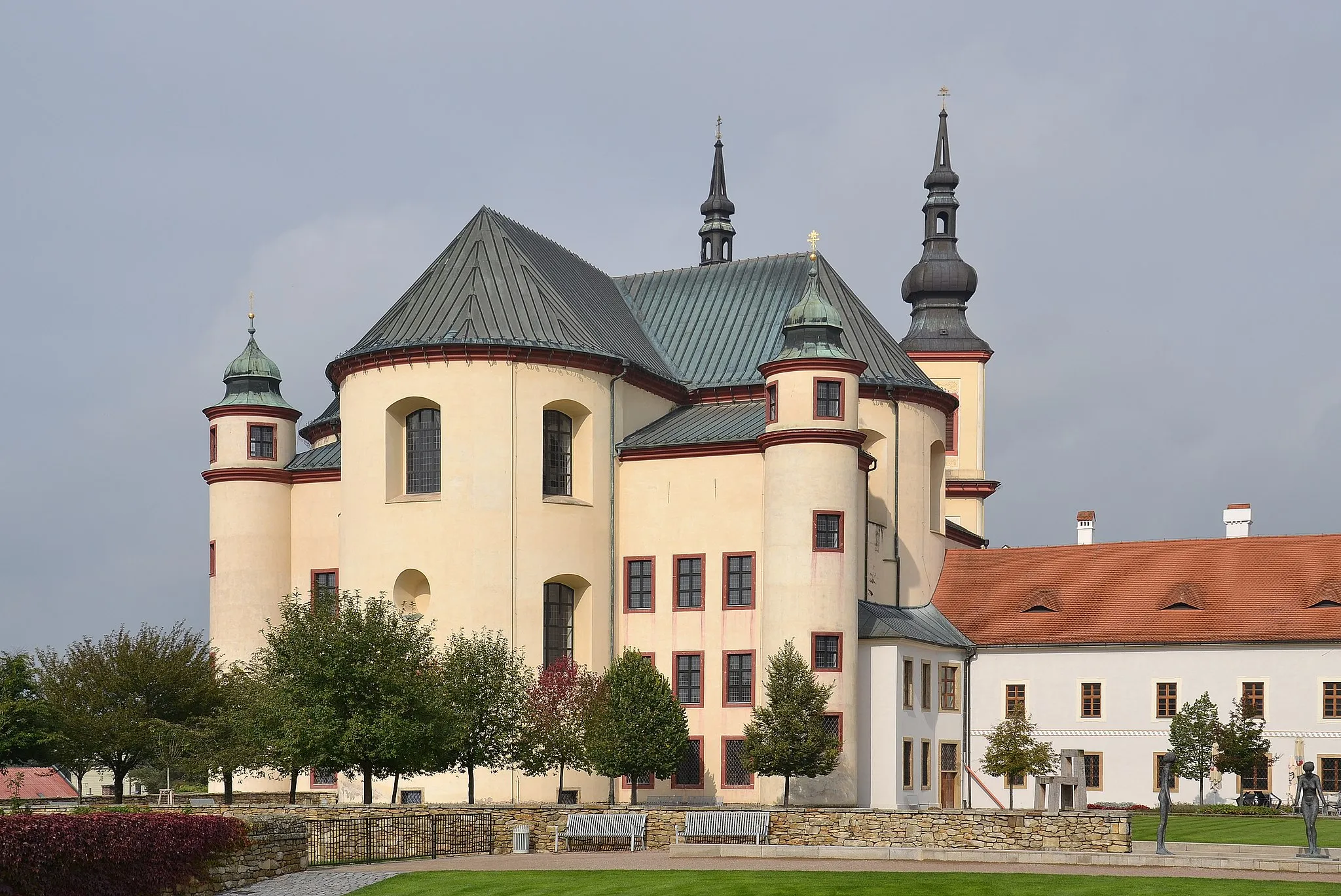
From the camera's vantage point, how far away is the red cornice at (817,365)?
51.7m

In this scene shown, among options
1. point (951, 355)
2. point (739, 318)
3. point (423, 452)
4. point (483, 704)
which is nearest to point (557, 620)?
point (423, 452)

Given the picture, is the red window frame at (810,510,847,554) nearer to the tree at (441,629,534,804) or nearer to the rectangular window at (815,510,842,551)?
the rectangular window at (815,510,842,551)

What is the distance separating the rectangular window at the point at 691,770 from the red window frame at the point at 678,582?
384 cm

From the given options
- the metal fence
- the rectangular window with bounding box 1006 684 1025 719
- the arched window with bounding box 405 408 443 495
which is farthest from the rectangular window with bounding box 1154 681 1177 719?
the metal fence

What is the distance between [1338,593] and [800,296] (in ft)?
64.4

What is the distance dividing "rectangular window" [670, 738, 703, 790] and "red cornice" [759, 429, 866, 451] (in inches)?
354

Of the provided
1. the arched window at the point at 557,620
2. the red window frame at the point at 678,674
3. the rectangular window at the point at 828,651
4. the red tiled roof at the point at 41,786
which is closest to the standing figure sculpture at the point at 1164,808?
the rectangular window at the point at 828,651

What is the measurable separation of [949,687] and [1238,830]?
16.0 m

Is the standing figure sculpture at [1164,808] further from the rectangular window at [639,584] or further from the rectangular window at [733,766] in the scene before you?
the rectangular window at [639,584]

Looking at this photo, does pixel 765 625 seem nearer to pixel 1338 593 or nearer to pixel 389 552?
pixel 389 552

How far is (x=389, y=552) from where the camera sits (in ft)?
174

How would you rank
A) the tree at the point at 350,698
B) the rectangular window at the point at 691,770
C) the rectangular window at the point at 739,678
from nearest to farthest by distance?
the tree at the point at 350,698 → the rectangular window at the point at 691,770 → the rectangular window at the point at 739,678

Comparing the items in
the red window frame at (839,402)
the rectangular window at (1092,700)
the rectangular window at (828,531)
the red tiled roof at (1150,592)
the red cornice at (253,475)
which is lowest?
the rectangular window at (1092,700)

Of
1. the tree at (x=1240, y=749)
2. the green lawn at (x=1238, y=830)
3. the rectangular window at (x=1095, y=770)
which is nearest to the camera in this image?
the green lawn at (x=1238, y=830)
